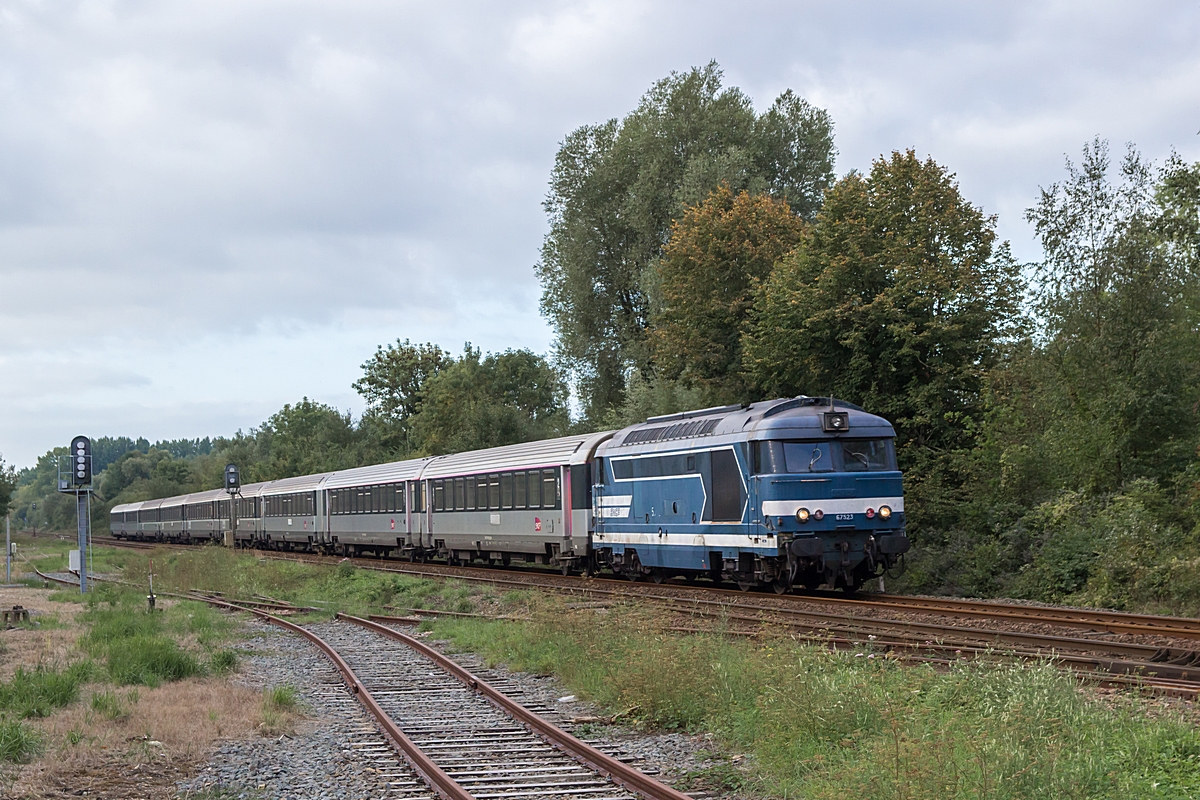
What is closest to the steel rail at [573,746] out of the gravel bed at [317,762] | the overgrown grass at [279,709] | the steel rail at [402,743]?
the steel rail at [402,743]

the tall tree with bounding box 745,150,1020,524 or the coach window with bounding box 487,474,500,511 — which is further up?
the tall tree with bounding box 745,150,1020,524

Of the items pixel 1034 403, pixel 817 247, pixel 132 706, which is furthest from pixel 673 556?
pixel 132 706

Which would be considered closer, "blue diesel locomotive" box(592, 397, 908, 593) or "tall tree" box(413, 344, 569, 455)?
"blue diesel locomotive" box(592, 397, 908, 593)

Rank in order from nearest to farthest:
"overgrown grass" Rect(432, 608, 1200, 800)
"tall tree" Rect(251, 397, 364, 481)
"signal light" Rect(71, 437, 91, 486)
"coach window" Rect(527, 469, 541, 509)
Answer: "overgrown grass" Rect(432, 608, 1200, 800)
"signal light" Rect(71, 437, 91, 486)
"coach window" Rect(527, 469, 541, 509)
"tall tree" Rect(251, 397, 364, 481)

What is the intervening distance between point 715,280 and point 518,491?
11.3 m

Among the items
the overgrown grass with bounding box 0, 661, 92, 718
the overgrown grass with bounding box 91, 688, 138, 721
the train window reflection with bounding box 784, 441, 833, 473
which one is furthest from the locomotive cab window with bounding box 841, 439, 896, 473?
the overgrown grass with bounding box 0, 661, 92, 718

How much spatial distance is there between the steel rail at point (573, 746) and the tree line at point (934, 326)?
10.8m

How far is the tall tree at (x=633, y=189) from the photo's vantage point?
48312mm

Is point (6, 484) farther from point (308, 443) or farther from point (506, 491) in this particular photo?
point (506, 491)

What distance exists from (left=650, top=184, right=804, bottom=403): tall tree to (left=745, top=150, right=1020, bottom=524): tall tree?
590 cm

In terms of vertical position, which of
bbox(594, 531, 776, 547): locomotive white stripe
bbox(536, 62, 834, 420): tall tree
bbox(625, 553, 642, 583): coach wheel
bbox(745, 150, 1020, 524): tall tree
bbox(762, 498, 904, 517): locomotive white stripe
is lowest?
bbox(625, 553, 642, 583): coach wheel

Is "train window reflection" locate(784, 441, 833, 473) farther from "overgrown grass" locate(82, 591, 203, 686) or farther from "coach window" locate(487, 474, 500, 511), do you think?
"coach window" locate(487, 474, 500, 511)

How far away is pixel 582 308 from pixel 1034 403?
93.3 feet

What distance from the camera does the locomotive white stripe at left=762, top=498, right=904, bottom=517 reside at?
19812mm
